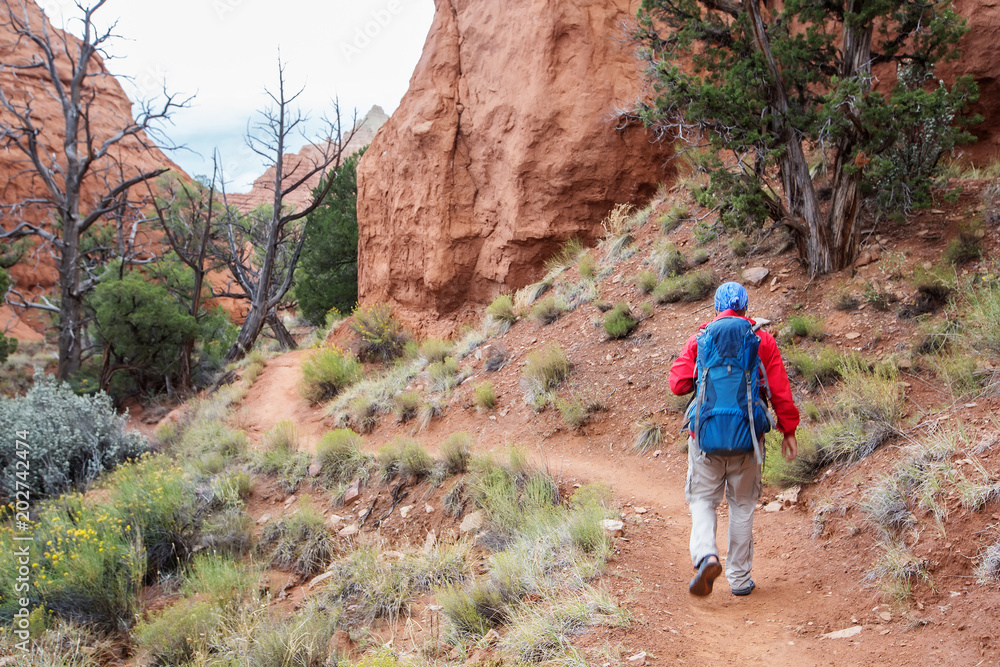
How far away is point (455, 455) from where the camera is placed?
720 centimetres

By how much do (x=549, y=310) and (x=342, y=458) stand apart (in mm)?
3844

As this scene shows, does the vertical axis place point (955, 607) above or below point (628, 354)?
below

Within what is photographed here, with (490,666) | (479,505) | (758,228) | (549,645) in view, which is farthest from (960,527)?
(758,228)

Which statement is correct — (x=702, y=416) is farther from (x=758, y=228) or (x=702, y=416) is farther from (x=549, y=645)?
(x=758, y=228)

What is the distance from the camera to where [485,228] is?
42.3 feet

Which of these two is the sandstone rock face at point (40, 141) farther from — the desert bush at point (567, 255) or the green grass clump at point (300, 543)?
the green grass clump at point (300, 543)

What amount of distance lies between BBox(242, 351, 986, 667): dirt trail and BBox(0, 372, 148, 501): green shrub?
826 cm

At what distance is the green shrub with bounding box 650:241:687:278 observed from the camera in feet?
30.0

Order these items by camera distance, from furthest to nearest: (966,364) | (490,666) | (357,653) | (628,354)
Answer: (628,354), (966,364), (357,653), (490,666)

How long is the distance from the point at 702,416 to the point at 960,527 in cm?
153

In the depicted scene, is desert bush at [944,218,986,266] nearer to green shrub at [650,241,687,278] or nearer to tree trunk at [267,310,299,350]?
green shrub at [650,241,687,278]

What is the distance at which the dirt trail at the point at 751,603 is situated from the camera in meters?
3.21

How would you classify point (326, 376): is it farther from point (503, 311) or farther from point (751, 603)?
point (751, 603)

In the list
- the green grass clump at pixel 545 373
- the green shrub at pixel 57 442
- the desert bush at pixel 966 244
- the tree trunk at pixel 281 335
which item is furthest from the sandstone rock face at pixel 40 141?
the desert bush at pixel 966 244
